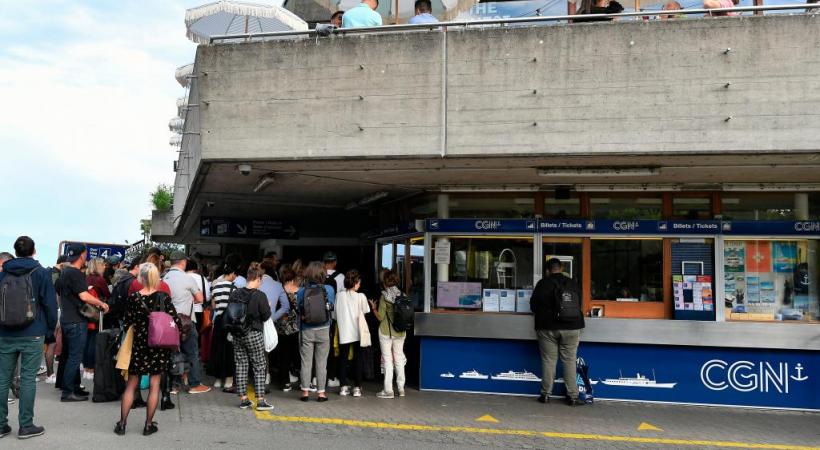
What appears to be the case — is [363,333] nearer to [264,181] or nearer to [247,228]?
[264,181]

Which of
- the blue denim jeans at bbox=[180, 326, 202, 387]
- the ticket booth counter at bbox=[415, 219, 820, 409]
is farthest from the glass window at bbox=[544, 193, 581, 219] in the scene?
the blue denim jeans at bbox=[180, 326, 202, 387]

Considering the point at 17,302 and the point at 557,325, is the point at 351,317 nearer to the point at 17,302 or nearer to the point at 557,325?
the point at 557,325

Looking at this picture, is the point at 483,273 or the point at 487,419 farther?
the point at 483,273

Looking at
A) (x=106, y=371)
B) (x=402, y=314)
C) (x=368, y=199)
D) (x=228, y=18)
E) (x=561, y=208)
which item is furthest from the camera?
(x=228, y=18)

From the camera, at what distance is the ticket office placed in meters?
8.66

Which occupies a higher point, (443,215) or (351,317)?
(443,215)

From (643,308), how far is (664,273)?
514 millimetres

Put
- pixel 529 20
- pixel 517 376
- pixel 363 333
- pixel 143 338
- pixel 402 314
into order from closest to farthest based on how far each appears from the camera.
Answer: pixel 143 338
pixel 529 20
pixel 402 314
pixel 363 333
pixel 517 376

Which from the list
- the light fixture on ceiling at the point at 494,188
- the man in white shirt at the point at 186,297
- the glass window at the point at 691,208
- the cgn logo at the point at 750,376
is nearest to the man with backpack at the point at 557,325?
the light fixture on ceiling at the point at 494,188

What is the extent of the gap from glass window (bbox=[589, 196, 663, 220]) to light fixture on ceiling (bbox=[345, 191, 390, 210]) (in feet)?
10.1

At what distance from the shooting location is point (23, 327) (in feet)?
20.3

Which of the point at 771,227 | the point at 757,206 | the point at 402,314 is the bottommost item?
the point at 402,314

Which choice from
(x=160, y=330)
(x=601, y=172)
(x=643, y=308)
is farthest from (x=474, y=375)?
(x=160, y=330)

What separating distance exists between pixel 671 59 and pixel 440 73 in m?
2.32
